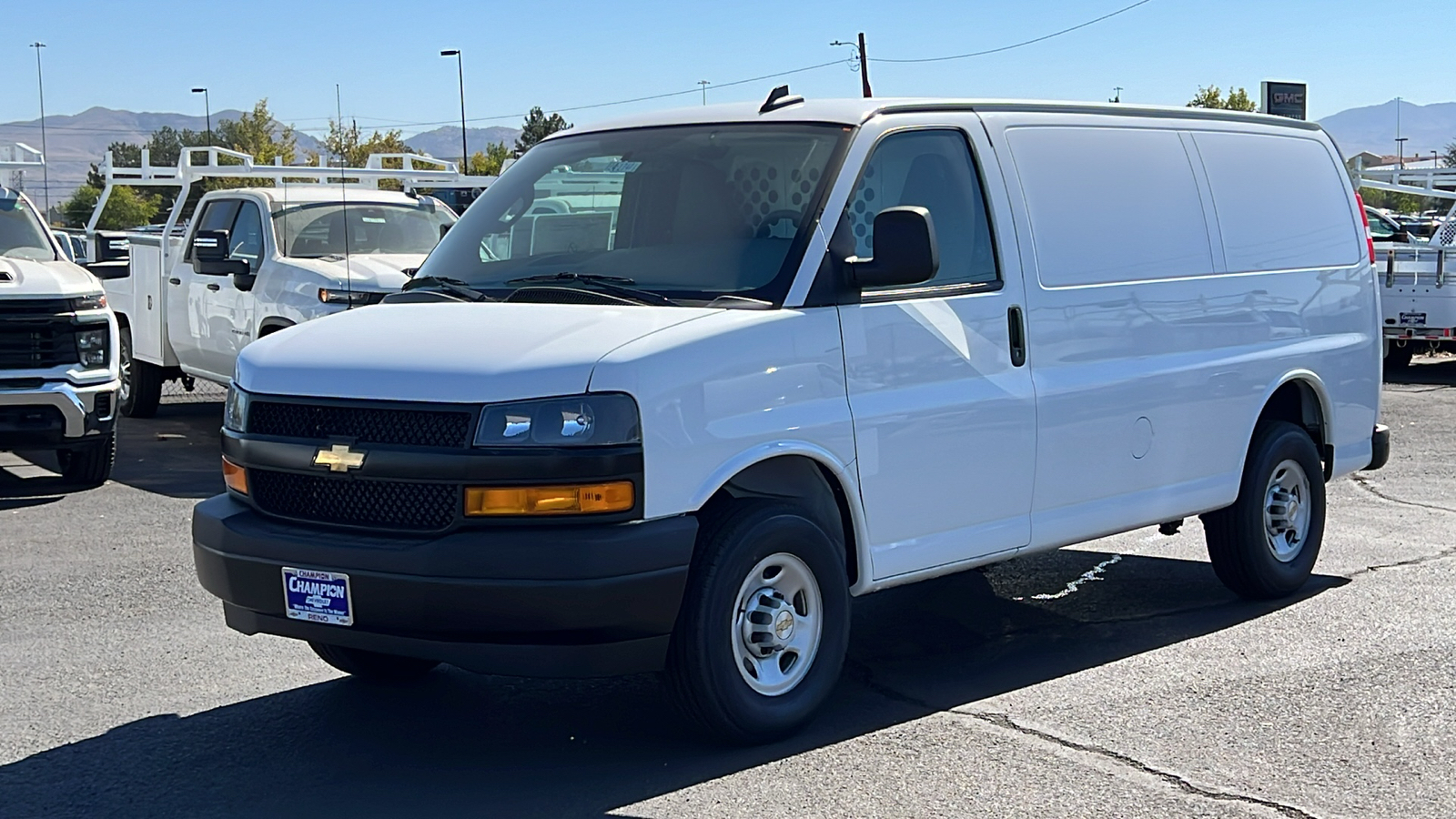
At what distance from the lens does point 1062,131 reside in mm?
6691

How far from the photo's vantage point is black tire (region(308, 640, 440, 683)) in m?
6.10

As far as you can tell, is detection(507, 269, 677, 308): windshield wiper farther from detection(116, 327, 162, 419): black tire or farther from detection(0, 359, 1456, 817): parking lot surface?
detection(116, 327, 162, 419): black tire

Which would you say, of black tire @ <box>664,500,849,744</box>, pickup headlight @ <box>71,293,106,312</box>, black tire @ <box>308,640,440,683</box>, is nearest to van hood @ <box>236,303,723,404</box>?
black tire @ <box>664,500,849,744</box>

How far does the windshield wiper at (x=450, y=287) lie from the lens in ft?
19.4

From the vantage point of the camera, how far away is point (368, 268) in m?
12.3

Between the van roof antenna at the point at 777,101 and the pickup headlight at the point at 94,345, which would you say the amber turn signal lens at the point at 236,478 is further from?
the pickup headlight at the point at 94,345

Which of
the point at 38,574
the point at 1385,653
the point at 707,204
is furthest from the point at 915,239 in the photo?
the point at 38,574

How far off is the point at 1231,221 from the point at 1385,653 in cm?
196

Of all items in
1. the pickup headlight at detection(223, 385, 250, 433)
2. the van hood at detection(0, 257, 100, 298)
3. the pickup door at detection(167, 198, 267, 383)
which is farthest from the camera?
the pickup door at detection(167, 198, 267, 383)

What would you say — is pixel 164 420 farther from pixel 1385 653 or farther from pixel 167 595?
pixel 1385 653

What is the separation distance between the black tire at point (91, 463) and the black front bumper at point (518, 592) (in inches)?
268

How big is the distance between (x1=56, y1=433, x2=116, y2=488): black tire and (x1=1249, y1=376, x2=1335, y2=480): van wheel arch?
7.43 meters

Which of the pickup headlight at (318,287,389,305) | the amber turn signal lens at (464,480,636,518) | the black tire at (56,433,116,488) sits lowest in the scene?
the black tire at (56,433,116,488)

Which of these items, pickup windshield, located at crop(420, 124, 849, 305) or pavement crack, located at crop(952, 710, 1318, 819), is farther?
pickup windshield, located at crop(420, 124, 849, 305)
